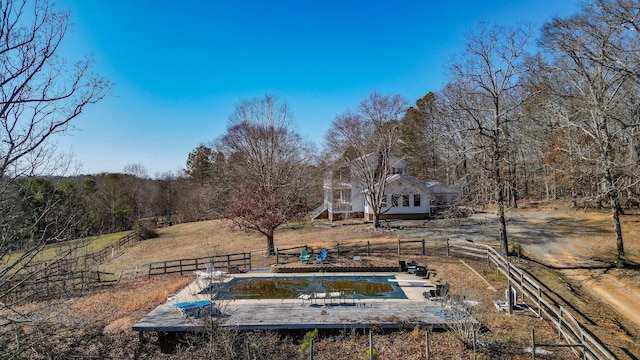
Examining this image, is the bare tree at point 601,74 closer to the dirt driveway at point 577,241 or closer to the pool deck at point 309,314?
the dirt driveway at point 577,241

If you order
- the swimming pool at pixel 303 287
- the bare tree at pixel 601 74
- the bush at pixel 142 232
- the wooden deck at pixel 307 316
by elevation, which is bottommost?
the wooden deck at pixel 307 316

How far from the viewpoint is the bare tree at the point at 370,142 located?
103ft

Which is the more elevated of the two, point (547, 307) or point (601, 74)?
point (601, 74)

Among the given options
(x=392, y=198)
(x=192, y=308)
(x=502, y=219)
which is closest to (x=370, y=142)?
(x=392, y=198)

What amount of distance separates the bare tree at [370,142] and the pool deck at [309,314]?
17483 mm

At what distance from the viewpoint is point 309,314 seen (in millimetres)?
13094

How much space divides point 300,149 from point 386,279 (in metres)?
21.8

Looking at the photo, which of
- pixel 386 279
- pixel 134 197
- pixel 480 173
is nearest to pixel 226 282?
pixel 386 279

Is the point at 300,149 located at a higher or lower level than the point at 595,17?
lower

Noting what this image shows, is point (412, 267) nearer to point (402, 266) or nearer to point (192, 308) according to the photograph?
point (402, 266)

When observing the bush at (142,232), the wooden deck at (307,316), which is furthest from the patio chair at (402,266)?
the bush at (142,232)

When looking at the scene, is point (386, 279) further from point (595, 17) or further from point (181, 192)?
point (181, 192)

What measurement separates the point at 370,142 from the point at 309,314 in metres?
21.7

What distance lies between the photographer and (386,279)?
17.9 metres
